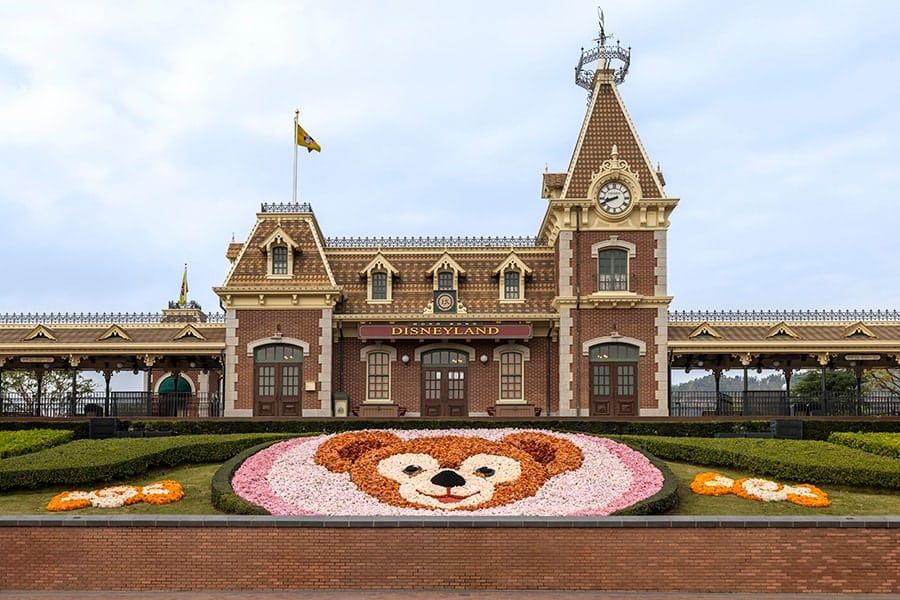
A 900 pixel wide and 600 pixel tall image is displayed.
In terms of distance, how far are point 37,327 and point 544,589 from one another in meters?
28.2

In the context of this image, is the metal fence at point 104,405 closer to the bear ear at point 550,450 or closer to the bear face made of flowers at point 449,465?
the bear face made of flowers at point 449,465

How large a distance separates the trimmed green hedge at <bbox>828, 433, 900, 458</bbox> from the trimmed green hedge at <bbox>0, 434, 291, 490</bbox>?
56.4 ft

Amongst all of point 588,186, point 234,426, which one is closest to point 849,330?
point 588,186

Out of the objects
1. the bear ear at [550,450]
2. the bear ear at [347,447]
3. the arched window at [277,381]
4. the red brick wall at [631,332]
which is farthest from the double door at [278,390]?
the bear ear at [550,450]

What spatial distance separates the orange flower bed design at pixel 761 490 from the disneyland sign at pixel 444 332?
13010mm

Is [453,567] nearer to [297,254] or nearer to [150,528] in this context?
[150,528]

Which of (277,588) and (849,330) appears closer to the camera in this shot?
(277,588)

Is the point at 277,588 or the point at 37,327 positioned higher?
the point at 37,327

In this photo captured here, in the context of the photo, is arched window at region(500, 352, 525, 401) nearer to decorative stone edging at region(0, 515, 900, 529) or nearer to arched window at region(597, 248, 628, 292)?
arched window at region(597, 248, 628, 292)

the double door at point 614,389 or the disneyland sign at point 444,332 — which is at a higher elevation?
the disneyland sign at point 444,332

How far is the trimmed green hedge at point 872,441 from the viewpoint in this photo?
23438mm

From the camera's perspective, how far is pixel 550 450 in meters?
22.5

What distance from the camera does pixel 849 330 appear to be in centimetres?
3441

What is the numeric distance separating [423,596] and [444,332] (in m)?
18.8
